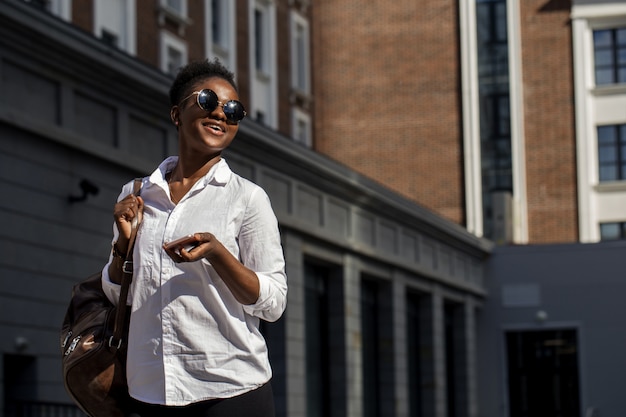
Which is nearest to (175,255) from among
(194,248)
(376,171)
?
(194,248)

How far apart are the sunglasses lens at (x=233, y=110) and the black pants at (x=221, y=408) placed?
2.49 feet

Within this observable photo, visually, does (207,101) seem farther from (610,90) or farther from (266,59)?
(610,90)

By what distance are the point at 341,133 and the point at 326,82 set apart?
6.25 ft

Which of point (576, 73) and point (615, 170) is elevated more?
point (576, 73)

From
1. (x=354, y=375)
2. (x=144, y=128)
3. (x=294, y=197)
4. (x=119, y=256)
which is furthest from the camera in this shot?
(x=354, y=375)

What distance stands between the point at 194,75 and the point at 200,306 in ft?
2.37

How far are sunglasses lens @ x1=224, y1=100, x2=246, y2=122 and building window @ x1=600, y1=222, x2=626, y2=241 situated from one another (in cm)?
4068

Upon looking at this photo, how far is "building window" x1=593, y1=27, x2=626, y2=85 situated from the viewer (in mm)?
43906

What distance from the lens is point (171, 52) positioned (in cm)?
2925

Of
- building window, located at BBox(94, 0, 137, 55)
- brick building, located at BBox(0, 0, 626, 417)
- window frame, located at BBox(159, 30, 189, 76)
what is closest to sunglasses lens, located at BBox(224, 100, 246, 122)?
brick building, located at BBox(0, 0, 626, 417)

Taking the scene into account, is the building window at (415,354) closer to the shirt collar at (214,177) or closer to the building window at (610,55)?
the building window at (610,55)

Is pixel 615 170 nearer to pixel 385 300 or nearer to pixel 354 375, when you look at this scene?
pixel 385 300

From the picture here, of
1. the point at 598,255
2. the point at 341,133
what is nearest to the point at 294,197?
the point at 598,255

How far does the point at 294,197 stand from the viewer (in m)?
24.8
